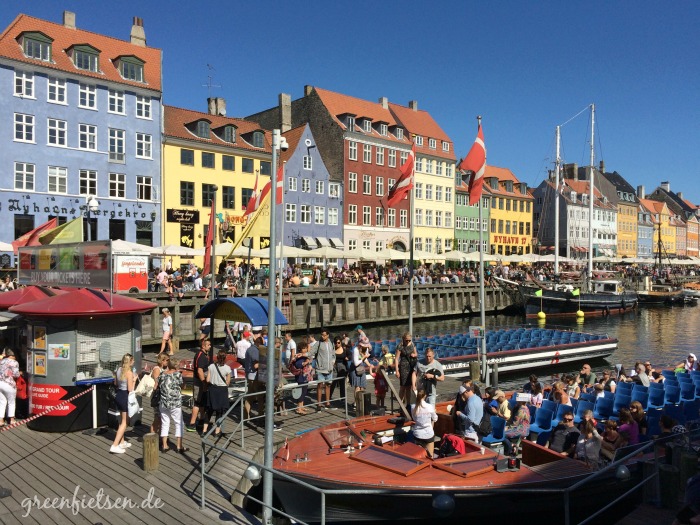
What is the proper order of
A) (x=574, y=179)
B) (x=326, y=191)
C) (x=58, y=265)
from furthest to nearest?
1. (x=574, y=179)
2. (x=326, y=191)
3. (x=58, y=265)

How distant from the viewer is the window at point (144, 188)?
44.3 metres

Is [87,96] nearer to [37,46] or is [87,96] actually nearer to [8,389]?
[37,46]

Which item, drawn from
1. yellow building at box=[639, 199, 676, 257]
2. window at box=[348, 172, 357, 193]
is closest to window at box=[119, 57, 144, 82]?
window at box=[348, 172, 357, 193]

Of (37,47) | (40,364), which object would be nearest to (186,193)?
(37,47)

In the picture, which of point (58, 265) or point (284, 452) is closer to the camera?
point (284, 452)

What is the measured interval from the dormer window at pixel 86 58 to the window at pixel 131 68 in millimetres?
1686

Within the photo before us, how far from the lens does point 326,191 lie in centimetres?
5650

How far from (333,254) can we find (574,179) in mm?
69605

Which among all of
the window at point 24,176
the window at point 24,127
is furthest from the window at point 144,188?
the window at point 24,127

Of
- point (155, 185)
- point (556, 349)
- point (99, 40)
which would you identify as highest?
point (99, 40)

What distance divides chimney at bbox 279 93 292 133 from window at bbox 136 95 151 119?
16.5 m

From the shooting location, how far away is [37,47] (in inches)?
1574

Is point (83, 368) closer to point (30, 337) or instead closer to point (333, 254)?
point (30, 337)

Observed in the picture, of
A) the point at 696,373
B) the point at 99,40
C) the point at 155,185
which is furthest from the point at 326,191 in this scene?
the point at 696,373
